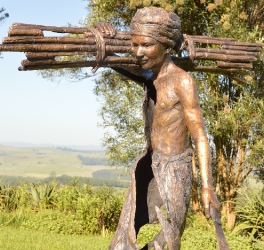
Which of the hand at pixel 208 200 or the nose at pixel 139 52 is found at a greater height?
the nose at pixel 139 52

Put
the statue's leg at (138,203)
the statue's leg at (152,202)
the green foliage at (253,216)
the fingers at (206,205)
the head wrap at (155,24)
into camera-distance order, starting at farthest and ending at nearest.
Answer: the green foliage at (253,216)
the statue's leg at (152,202)
the statue's leg at (138,203)
the head wrap at (155,24)
the fingers at (206,205)

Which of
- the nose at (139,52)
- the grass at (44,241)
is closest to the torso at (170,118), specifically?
the nose at (139,52)

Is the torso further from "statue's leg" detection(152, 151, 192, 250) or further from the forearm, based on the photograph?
the forearm

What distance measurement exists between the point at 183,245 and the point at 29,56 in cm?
586

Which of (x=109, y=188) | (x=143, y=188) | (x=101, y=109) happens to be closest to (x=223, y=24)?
(x=101, y=109)

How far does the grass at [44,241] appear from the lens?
777cm

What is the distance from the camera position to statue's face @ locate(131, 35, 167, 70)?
136 inches

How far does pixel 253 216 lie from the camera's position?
28.6 feet

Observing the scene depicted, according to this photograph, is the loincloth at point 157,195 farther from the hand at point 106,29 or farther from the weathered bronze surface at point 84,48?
the hand at point 106,29

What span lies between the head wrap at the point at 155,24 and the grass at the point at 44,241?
514 cm

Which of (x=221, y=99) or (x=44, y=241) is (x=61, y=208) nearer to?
(x=44, y=241)

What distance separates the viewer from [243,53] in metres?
4.46

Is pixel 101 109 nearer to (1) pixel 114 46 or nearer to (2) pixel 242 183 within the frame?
(2) pixel 242 183

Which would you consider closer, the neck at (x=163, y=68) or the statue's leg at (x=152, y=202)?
the neck at (x=163, y=68)
